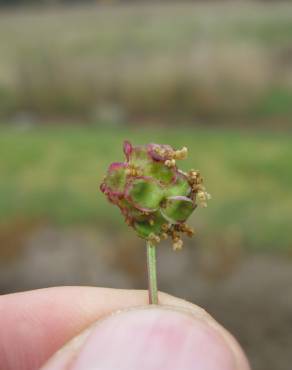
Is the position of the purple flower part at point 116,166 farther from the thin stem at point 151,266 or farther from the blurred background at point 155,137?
the blurred background at point 155,137

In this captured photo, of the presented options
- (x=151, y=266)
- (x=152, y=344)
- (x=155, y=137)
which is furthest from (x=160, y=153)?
(x=155, y=137)

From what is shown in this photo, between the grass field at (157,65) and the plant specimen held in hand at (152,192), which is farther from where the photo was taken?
the grass field at (157,65)

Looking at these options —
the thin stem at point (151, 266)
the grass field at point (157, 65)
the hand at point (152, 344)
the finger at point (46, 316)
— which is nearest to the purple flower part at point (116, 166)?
the thin stem at point (151, 266)

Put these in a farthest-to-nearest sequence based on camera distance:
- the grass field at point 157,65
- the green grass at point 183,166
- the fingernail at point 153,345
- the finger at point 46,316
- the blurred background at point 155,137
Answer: the grass field at point 157,65 → the green grass at point 183,166 → the blurred background at point 155,137 → the finger at point 46,316 → the fingernail at point 153,345

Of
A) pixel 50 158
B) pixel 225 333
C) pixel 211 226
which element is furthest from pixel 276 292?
pixel 225 333

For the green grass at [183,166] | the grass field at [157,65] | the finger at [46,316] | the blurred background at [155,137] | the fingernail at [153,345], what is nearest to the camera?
the fingernail at [153,345]

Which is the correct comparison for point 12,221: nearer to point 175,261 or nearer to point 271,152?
point 175,261

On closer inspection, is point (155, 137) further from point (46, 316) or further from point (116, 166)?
point (116, 166)

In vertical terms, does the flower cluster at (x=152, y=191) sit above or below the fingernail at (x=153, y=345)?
above

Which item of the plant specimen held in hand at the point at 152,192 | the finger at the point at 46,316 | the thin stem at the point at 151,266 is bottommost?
the finger at the point at 46,316
